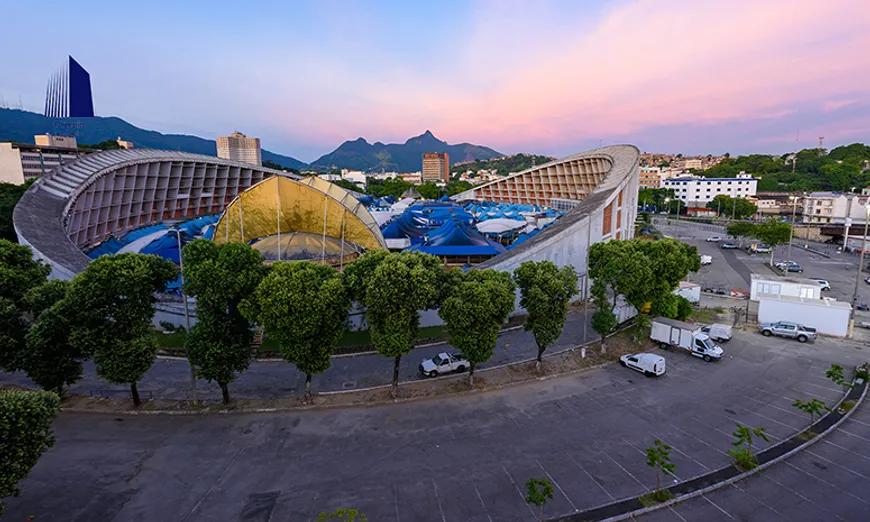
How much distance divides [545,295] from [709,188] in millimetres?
109254

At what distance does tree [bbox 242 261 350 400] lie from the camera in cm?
1470

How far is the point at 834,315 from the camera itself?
78.3ft

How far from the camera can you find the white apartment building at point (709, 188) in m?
101

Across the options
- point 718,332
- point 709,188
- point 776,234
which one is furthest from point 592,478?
point 709,188

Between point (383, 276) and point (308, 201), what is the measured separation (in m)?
15.1

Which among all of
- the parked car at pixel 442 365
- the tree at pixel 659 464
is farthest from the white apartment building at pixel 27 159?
the tree at pixel 659 464

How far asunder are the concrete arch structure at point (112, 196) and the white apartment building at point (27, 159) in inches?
1020

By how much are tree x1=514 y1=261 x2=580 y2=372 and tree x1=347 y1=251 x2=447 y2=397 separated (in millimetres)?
4297

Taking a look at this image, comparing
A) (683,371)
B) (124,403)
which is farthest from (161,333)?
(683,371)

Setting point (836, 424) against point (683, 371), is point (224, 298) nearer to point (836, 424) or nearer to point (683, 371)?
point (683, 371)

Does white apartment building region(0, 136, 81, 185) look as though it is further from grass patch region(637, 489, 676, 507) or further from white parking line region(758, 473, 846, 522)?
white parking line region(758, 473, 846, 522)

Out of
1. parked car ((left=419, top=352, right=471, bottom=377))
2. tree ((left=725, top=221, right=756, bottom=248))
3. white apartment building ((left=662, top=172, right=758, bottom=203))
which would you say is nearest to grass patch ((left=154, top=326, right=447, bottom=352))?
parked car ((left=419, top=352, right=471, bottom=377))

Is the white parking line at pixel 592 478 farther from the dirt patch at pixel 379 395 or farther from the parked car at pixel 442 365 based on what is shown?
the parked car at pixel 442 365

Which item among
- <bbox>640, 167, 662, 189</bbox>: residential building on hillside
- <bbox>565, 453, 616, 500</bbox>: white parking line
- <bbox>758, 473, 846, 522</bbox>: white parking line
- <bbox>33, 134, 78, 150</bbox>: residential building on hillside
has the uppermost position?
<bbox>33, 134, 78, 150</bbox>: residential building on hillside
